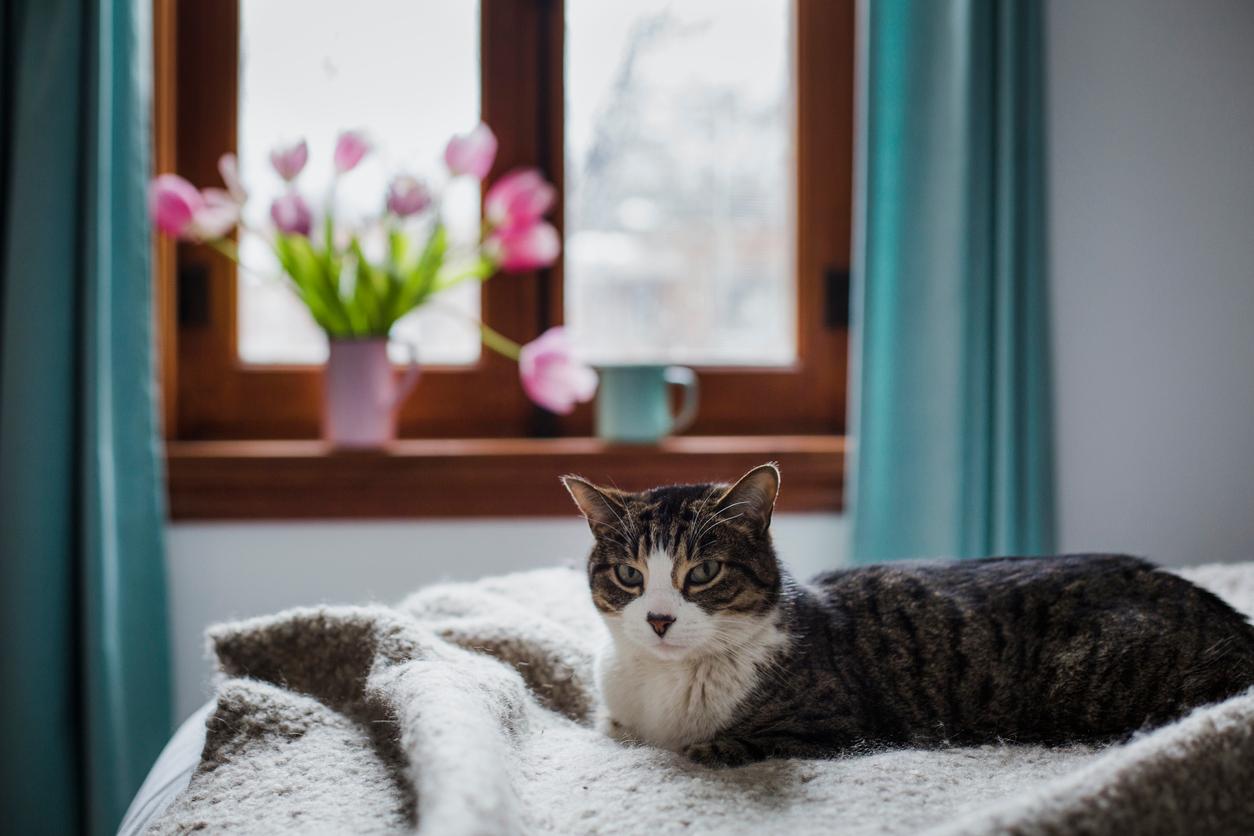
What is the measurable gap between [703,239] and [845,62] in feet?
1.38

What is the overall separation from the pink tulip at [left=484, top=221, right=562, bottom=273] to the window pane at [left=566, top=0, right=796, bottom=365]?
177mm

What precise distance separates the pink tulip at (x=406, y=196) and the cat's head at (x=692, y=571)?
3.00 feet

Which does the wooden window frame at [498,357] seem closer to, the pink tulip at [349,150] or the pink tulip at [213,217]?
the pink tulip at [213,217]

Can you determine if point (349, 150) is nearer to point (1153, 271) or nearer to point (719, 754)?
point (719, 754)

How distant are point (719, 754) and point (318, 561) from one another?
115 centimetres

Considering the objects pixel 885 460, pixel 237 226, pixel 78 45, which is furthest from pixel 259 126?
pixel 885 460

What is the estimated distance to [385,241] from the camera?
5.98 feet

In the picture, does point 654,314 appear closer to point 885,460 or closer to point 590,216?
point 590,216

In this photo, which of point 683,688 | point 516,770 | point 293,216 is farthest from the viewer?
point 293,216

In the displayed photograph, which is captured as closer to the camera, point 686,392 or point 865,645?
point 865,645

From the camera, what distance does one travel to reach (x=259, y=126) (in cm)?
→ 192

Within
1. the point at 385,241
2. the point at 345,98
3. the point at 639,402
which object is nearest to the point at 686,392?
the point at 639,402

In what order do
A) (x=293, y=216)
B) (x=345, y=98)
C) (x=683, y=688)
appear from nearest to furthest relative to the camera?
1. (x=683, y=688)
2. (x=293, y=216)
3. (x=345, y=98)

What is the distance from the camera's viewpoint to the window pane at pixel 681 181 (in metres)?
1.98
